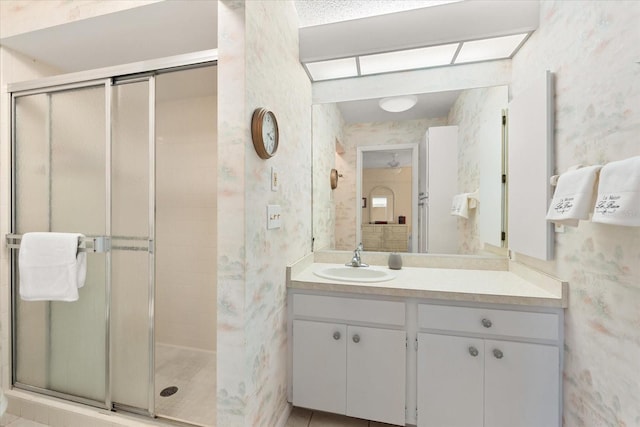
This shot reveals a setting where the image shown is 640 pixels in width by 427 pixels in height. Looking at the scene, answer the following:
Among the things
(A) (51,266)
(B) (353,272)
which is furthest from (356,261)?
(A) (51,266)

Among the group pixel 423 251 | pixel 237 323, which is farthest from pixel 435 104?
pixel 237 323

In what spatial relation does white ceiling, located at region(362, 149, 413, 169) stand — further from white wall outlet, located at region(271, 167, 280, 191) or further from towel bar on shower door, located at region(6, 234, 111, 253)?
towel bar on shower door, located at region(6, 234, 111, 253)

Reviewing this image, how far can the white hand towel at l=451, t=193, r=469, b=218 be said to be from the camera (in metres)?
1.80

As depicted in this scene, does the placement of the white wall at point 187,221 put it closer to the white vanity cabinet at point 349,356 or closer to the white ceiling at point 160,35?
the white ceiling at point 160,35

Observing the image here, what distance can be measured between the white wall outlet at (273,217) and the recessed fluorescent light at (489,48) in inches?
60.9

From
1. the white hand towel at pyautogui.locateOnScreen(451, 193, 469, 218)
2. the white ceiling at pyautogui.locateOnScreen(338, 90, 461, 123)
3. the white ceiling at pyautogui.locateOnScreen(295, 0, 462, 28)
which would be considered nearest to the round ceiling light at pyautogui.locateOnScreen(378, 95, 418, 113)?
the white ceiling at pyautogui.locateOnScreen(338, 90, 461, 123)

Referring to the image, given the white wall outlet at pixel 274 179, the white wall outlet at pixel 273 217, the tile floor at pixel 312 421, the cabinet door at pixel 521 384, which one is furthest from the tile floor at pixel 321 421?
the white wall outlet at pixel 274 179

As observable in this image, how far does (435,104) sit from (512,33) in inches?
20.5

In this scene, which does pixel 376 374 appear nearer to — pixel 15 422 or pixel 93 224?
pixel 93 224

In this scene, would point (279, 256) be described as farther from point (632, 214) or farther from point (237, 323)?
point (632, 214)

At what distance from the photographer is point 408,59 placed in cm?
176

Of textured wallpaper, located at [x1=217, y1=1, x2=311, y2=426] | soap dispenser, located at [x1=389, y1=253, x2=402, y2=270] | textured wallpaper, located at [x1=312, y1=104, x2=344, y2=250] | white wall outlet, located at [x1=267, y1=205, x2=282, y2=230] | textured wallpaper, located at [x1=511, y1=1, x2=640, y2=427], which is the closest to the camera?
textured wallpaper, located at [x1=511, y1=1, x2=640, y2=427]

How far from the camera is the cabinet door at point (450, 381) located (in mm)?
1292

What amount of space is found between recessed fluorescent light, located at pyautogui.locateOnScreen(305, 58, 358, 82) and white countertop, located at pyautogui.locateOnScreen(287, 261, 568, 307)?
1.41 meters
